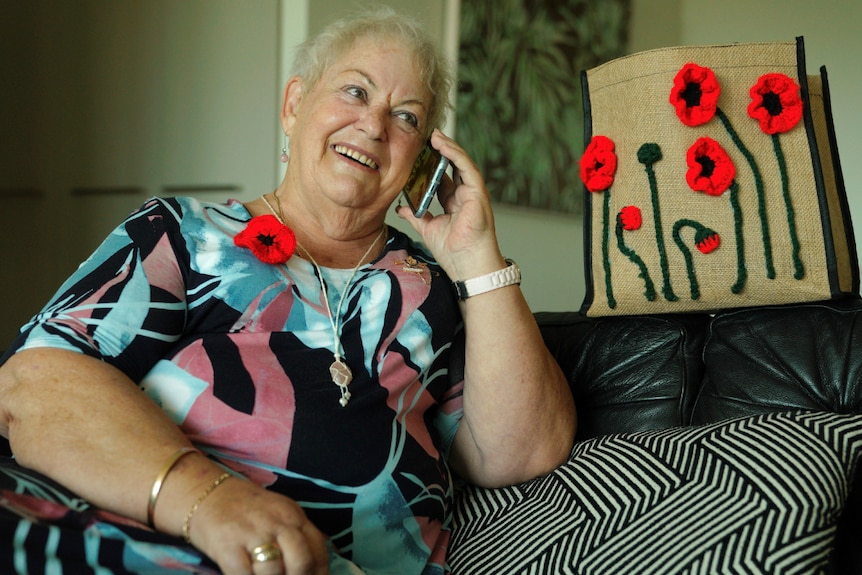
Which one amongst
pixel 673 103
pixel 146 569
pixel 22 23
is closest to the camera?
pixel 146 569

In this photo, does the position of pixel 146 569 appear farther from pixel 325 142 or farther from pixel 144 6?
pixel 144 6

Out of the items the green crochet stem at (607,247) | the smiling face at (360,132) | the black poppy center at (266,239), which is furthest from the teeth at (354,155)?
the green crochet stem at (607,247)

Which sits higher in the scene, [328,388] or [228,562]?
[328,388]

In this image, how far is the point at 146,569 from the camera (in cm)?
79

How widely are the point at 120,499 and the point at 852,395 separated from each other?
1.03 metres

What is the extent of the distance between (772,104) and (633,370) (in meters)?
0.50

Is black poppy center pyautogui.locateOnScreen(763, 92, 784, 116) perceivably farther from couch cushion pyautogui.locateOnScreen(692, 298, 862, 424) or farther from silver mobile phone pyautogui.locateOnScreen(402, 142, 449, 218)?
silver mobile phone pyautogui.locateOnScreen(402, 142, 449, 218)

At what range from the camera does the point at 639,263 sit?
4.66ft

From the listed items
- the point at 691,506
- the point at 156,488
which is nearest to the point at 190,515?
the point at 156,488

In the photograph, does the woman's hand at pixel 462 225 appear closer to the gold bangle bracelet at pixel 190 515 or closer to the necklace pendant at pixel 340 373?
the necklace pendant at pixel 340 373

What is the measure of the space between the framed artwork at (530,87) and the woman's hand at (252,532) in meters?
2.49

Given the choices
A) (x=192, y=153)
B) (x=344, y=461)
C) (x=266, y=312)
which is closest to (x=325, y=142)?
(x=266, y=312)

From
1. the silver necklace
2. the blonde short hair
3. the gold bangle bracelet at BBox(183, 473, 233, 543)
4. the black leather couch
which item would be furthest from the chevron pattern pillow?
the blonde short hair

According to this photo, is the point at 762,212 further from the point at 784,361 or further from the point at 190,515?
the point at 190,515
